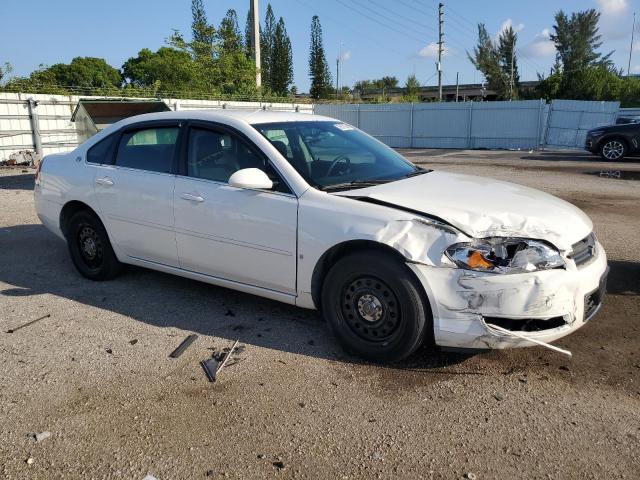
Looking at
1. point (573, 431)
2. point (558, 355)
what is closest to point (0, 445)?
point (573, 431)

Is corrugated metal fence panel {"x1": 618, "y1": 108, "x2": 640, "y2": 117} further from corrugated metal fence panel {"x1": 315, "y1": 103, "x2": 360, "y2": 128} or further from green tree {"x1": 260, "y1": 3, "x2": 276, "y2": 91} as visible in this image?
green tree {"x1": 260, "y1": 3, "x2": 276, "y2": 91}

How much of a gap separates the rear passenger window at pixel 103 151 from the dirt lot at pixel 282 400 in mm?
1305

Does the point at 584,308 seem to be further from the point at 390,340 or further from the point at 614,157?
the point at 614,157

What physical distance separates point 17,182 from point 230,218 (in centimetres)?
1124

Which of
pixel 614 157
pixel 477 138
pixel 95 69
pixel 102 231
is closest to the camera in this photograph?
pixel 102 231

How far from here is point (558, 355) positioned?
3.72 m

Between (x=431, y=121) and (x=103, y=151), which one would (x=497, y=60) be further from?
(x=103, y=151)

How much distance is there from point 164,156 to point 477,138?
23116 millimetres

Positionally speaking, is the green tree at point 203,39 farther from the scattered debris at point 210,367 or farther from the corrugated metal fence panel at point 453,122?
the scattered debris at point 210,367

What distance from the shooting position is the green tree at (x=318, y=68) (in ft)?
236

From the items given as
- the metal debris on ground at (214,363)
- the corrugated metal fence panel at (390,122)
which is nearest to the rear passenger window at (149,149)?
the metal debris on ground at (214,363)

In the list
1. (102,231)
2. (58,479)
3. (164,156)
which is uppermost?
(164,156)

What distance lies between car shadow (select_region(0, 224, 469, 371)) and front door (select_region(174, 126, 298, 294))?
382mm

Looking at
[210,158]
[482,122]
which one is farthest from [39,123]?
[482,122]
